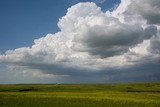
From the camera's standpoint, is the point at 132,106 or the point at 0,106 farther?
Answer: the point at 132,106

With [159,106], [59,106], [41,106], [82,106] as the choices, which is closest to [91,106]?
[82,106]

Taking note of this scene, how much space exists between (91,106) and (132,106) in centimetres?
715

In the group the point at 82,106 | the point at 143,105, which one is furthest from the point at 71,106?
the point at 143,105

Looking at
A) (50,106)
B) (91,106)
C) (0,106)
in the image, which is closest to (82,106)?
(91,106)

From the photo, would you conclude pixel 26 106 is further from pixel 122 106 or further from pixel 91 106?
pixel 122 106

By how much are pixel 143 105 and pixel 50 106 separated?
16.9 m

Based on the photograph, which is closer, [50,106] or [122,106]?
[50,106]

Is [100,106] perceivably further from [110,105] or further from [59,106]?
[59,106]

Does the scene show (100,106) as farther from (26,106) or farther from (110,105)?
(26,106)

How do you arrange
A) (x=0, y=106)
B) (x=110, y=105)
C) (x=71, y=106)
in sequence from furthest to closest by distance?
(x=110, y=105), (x=71, y=106), (x=0, y=106)

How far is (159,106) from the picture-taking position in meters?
49.1

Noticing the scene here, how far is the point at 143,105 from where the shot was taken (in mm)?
50625

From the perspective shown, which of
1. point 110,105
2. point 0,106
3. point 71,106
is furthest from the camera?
point 110,105

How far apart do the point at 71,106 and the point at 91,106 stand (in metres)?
3.46
